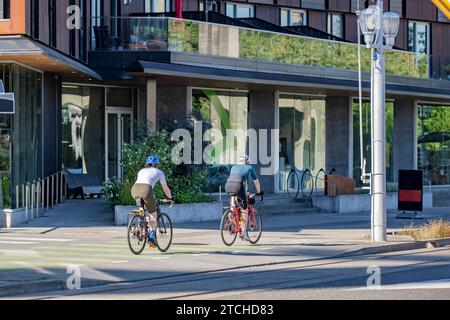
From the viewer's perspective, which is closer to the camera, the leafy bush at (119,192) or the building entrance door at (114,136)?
the leafy bush at (119,192)

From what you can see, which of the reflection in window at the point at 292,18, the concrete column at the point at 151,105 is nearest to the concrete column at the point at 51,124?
the concrete column at the point at 151,105

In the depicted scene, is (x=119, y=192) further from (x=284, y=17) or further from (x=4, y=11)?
(x=284, y=17)

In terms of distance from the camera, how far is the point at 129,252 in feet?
62.7

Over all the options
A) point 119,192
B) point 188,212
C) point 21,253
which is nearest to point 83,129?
point 119,192

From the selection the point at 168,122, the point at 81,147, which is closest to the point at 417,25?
the point at 81,147

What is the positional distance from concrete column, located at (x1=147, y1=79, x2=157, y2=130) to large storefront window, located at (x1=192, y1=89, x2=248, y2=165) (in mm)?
3285

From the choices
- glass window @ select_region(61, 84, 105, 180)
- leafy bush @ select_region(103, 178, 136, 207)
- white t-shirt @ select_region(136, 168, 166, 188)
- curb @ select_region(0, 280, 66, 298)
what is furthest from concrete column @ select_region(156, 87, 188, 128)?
curb @ select_region(0, 280, 66, 298)

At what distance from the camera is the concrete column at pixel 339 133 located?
124ft

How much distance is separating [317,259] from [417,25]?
3222cm

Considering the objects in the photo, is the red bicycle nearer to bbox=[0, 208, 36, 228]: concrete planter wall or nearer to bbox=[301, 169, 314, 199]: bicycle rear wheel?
bbox=[0, 208, 36, 228]: concrete planter wall

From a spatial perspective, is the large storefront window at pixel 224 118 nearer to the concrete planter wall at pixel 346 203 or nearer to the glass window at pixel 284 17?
the concrete planter wall at pixel 346 203

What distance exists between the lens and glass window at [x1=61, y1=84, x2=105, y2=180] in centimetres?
3331

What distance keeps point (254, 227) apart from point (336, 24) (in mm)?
27306

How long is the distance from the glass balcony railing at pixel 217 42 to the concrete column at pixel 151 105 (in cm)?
175
